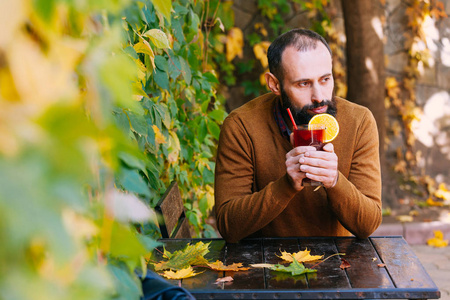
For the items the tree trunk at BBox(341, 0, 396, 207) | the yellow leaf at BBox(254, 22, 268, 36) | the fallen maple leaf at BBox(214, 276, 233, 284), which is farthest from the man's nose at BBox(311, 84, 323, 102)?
the yellow leaf at BBox(254, 22, 268, 36)

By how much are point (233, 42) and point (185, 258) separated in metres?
3.48

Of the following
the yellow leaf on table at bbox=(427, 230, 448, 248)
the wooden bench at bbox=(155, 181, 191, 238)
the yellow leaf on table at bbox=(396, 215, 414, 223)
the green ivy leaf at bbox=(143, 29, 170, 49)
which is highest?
the green ivy leaf at bbox=(143, 29, 170, 49)

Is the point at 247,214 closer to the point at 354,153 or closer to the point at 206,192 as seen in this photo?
the point at 354,153

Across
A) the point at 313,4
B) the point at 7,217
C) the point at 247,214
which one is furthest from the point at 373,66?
the point at 7,217

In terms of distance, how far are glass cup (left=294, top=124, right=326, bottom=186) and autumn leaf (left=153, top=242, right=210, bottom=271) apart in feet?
1.39

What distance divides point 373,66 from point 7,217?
4379mm

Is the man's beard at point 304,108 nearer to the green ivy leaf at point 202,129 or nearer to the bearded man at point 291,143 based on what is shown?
the bearded man at point 291,143

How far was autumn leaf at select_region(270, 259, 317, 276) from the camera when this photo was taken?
1545 mm

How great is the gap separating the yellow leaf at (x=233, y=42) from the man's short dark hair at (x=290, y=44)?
2.60m

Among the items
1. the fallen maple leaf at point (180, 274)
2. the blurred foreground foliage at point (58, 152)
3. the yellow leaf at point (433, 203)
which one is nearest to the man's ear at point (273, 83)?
the fallen maple leaf at point (180, 274)

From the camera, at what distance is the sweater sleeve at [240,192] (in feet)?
6.45

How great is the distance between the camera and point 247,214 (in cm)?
201

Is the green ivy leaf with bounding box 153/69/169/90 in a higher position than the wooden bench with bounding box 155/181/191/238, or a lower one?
higher

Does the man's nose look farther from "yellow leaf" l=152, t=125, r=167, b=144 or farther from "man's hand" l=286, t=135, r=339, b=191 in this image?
"yellow leaf" l=152, t=125, r=167, b=144
